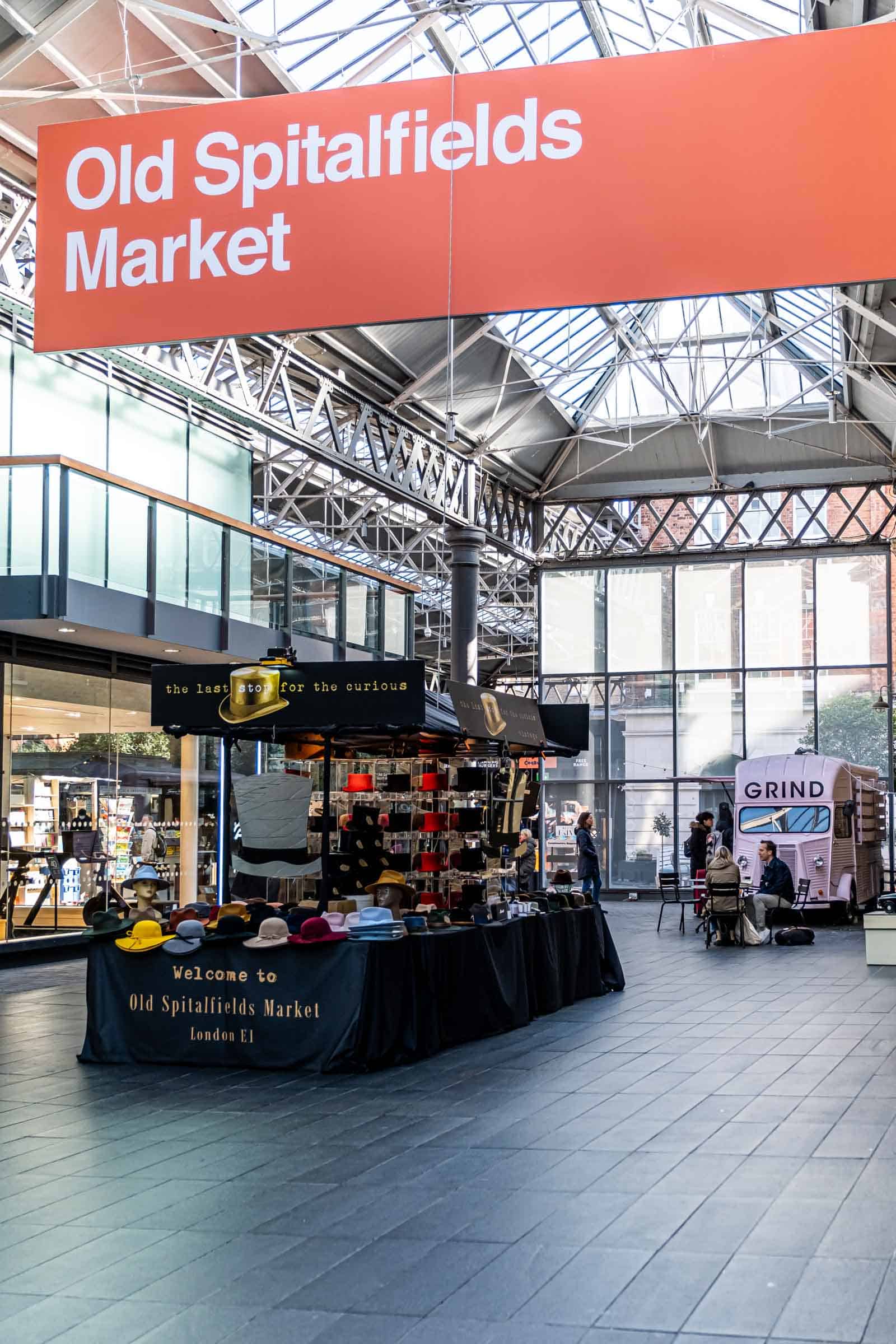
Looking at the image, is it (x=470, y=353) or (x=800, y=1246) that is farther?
(x=470, y=353)

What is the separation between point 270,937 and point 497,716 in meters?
3.70

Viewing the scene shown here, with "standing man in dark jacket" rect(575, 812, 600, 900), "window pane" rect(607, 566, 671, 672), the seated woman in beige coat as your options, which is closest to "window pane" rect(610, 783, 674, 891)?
"window pane" rect(607, 566, 671, 672)

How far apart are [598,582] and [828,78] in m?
26.5

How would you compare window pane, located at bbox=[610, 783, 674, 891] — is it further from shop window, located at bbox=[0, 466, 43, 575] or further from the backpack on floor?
shop window, located at bbox=[0, 466, 43, 575]

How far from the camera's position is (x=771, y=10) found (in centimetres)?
1798

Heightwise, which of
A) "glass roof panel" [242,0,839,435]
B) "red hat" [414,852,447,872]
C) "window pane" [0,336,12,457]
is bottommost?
"red hat" [414,852,447,872]

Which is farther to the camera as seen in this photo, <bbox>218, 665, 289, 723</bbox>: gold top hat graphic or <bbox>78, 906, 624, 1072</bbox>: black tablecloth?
<bbox>218, 665, 289, 723</bbox>: gold top hat graphic

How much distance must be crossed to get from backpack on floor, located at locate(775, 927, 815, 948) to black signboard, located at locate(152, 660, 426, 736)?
9.45 meters

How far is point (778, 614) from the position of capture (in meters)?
31.2

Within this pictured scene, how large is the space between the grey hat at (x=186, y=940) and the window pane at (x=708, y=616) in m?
23.3

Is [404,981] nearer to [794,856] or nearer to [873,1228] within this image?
[873,1228]

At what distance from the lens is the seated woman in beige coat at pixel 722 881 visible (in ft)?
58.9

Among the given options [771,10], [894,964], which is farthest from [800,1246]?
[771,10]

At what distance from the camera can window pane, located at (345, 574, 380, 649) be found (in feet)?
68.2
